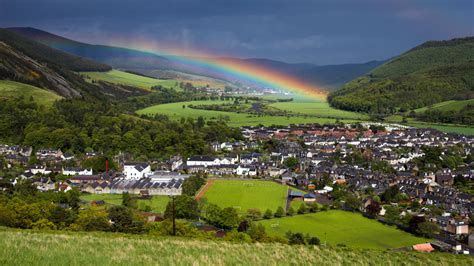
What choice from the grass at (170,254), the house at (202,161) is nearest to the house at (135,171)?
the house at (202,161)

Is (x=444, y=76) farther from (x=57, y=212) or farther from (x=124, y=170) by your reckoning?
(x=57, y=212)

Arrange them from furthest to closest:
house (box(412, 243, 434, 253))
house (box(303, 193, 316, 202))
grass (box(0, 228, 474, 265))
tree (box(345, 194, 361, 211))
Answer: house (box(303, 193, 316, 202))
tree (box(345, 194, 361, 211))
house (box(412, 243, 434, 253))
grass (box(0, 228, 474, 265))

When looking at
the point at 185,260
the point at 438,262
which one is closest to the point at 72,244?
the point at 185,260

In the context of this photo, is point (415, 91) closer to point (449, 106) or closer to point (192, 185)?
point (449, 106)

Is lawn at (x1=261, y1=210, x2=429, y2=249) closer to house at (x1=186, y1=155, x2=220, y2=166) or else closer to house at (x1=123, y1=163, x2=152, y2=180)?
house at (x1=123, y1=163, x2=152, y2=180)

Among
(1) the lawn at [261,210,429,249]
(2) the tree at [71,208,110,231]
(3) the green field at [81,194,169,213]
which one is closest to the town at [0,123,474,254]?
(1) the lawn at [261,210,429,249]

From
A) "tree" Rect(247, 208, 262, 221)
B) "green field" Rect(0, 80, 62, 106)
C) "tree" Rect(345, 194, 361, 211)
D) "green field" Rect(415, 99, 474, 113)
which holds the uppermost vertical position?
"green field" Rect(415, 99, 474, 113)
